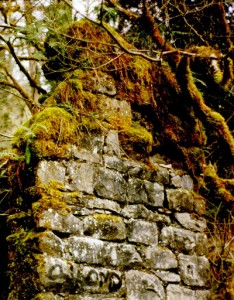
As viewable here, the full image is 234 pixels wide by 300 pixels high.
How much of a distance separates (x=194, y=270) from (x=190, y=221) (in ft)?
1.48

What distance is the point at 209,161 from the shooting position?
15.5 ft

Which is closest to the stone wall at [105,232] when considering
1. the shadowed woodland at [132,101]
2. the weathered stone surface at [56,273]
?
the weathered stone surface at [56,273]

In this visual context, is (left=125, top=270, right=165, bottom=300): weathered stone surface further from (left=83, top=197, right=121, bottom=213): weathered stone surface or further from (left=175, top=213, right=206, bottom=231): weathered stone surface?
(left=175, top=213, right=206, bottom=231): weathered stone surface

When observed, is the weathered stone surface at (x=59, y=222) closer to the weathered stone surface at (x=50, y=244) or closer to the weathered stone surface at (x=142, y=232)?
the weathered stone surface at (x=50, y=244)

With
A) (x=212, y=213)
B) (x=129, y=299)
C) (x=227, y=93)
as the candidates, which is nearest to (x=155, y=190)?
(x=129, y=299)

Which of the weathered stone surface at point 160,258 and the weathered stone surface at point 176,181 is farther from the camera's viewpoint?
the weathered stone surface at point 176,181

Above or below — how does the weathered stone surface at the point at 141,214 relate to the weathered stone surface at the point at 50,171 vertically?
below

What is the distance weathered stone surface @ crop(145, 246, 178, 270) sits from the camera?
3.17 meters

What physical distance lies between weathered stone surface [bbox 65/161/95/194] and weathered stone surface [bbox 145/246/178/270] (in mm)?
747

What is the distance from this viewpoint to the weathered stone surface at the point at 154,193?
133 inches

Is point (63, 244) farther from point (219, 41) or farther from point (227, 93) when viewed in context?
point (219, 41)

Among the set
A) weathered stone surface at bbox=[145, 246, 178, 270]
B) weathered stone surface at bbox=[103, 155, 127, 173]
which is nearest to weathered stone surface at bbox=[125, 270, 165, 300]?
weathered stone surface at bbox=[145, 246, 178, 270]

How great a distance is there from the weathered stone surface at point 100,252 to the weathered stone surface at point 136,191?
41 cm

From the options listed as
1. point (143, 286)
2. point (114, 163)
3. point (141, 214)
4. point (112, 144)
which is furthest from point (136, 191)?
point (143, 286)
